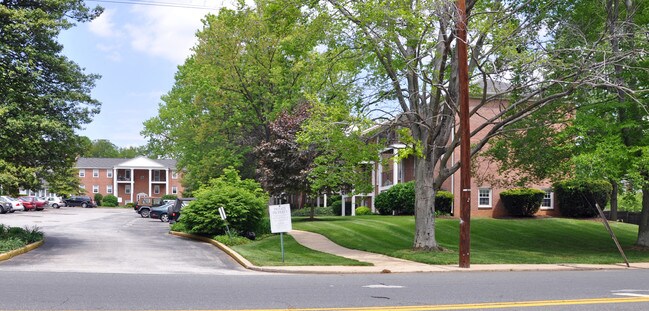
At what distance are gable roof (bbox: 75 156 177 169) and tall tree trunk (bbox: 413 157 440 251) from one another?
77891 mm

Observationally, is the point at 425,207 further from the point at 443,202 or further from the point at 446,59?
the point at 443,202

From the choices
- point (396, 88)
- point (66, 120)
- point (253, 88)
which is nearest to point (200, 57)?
point (253, 88)

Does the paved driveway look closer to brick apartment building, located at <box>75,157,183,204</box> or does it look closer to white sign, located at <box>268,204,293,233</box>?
white sign, located at <box>268,204,293,233</box>

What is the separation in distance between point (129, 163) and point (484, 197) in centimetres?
6874

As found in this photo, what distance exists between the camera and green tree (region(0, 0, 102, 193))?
67.3ft

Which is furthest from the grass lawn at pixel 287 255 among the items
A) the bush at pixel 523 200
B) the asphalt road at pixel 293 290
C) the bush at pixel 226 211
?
the bush at pixel 523 200

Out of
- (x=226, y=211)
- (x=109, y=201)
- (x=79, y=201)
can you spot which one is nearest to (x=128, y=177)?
(x=109, y=201)

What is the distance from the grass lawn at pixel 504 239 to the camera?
20.4 m

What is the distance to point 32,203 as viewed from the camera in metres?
58.9

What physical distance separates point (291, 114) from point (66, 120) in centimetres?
1442

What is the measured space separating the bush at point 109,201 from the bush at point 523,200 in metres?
65.5

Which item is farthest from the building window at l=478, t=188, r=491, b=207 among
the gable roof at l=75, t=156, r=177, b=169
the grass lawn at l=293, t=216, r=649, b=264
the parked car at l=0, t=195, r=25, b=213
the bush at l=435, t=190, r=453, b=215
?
the gable roof at l=75, t=156, r=177, b=169

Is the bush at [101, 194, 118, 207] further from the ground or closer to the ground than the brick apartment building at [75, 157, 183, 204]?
closer to the ground

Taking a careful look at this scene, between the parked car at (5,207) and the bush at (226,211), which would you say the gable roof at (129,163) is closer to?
the parked car at (5,207)
